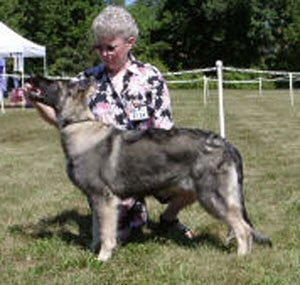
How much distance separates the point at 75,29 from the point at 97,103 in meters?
45.3

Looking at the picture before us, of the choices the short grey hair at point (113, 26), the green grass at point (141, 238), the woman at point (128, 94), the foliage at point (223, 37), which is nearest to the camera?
the green grass at point (141, 238)

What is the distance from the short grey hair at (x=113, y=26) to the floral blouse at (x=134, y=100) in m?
0.41

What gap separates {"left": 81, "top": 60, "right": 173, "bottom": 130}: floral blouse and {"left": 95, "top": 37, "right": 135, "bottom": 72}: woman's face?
0.20 metres

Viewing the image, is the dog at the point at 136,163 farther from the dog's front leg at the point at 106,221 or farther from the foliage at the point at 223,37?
the foliage at the point at 223,37

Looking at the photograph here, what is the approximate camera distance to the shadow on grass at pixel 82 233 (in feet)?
20.5

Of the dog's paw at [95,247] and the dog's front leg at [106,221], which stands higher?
the dog's front leg at [106,221]

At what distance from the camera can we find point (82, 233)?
6707mm

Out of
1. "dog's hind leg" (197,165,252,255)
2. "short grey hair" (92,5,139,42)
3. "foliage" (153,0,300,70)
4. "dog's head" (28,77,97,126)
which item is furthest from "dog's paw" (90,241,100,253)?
"foliage" (153,0,300,70)

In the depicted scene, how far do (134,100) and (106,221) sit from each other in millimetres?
1129

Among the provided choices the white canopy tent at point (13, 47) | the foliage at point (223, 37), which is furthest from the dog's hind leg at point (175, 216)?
the foliage at point (223, 37)

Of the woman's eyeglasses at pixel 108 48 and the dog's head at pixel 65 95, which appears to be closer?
the dog's head at pixel 65 95

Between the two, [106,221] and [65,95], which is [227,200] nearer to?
[106,221]

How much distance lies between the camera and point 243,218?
18.5 feet

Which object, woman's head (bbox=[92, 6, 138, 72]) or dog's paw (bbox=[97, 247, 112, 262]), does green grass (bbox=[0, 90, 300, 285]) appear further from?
woman's head (bbox=[92, 6, 138, 72])
